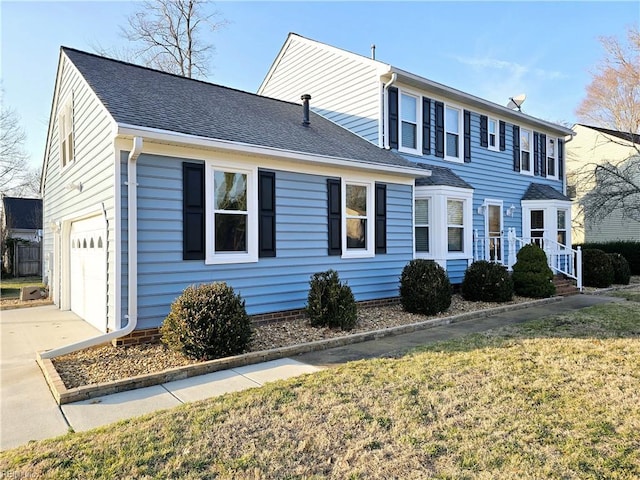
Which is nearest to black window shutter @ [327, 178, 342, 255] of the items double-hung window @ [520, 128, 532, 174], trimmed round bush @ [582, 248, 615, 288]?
double-hung window @ [520, 128, 532, 174]

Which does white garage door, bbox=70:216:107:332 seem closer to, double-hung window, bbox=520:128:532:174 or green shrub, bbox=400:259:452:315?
green shrub, bbox=400:259:452:315

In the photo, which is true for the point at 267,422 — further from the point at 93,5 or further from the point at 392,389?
the point at 93,5

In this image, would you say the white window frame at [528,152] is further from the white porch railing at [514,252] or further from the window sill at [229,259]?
the window sill at [229,259]

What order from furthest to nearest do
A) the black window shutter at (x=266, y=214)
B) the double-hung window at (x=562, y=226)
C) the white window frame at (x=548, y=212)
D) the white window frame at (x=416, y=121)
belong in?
1. the double-hung window at (x=562, y=226)
2. the white window frame at (x=548, y=212)
3. the white window frame at (x=416, y=121)
4. the black window shutter at (x=266, y=214)

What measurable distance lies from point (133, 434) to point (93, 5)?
34.1 feet

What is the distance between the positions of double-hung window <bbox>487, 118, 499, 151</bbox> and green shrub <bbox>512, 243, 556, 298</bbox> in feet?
12.6

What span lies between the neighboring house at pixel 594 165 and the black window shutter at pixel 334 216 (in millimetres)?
16691

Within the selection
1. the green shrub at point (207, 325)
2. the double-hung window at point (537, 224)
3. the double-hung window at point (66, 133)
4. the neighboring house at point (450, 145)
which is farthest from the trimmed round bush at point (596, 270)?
the double-hung window at point (66, 133)

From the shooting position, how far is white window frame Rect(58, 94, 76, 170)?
8.98 m

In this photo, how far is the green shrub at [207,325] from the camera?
5.34 m

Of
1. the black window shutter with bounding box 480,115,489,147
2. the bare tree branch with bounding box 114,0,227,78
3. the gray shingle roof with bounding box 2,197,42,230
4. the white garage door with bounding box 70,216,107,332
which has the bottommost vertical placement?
the white garage door with bounding box 70,216,107,332

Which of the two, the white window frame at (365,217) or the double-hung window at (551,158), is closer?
the white window frame at (365,217)

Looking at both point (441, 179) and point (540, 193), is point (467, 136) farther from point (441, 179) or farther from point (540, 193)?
→ point (540, 193)

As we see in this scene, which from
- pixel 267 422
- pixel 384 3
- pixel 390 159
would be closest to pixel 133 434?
pixel 267 422
